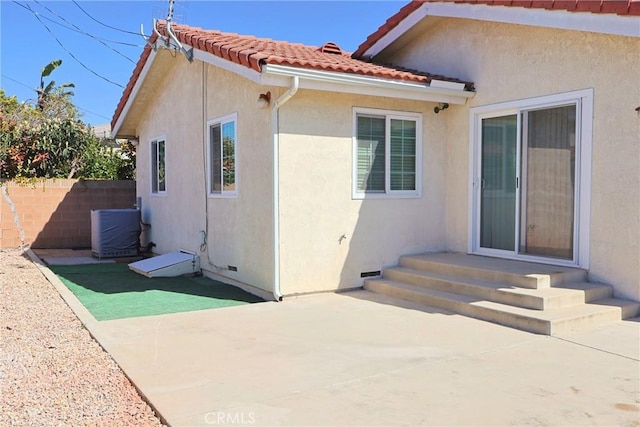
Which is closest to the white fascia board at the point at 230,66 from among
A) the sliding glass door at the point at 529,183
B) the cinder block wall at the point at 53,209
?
the sliding glass door at the point at 529,183

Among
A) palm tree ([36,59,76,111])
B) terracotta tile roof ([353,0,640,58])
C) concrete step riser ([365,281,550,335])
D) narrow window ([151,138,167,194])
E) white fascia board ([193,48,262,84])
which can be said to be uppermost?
palm tree ([36,59,76,111])

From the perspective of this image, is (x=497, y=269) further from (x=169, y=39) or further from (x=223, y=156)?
(x=169, y=39)

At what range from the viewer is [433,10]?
32.8 ft

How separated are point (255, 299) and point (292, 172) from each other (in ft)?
7.27

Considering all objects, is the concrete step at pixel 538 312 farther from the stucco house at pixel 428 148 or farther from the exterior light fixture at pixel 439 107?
the exterior light fixture at pixel 439 107

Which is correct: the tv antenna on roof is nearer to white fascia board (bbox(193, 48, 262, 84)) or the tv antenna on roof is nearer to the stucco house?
the stucco house

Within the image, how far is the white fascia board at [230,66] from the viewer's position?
25.5ft

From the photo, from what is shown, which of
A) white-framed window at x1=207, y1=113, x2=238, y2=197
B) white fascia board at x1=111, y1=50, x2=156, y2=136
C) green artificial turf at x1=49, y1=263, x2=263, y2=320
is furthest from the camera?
white fascia board at x1=111, y1=50, x2=156, y2=136

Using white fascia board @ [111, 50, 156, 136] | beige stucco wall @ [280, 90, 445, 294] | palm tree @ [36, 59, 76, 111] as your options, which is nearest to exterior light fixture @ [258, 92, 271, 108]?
beige stucco wall @ [280, 90, 445, 294]

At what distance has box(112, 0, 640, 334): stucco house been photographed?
300 inches

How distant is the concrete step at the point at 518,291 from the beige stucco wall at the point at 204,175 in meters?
2.73

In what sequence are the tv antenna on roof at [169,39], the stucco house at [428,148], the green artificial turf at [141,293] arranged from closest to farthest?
the stucco house at [428,148] < the green artificial turf at [141,293] < the tv antenna on roof at [169,39]

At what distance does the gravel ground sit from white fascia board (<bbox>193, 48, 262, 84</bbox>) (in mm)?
4229

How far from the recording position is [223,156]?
33.3 feet
